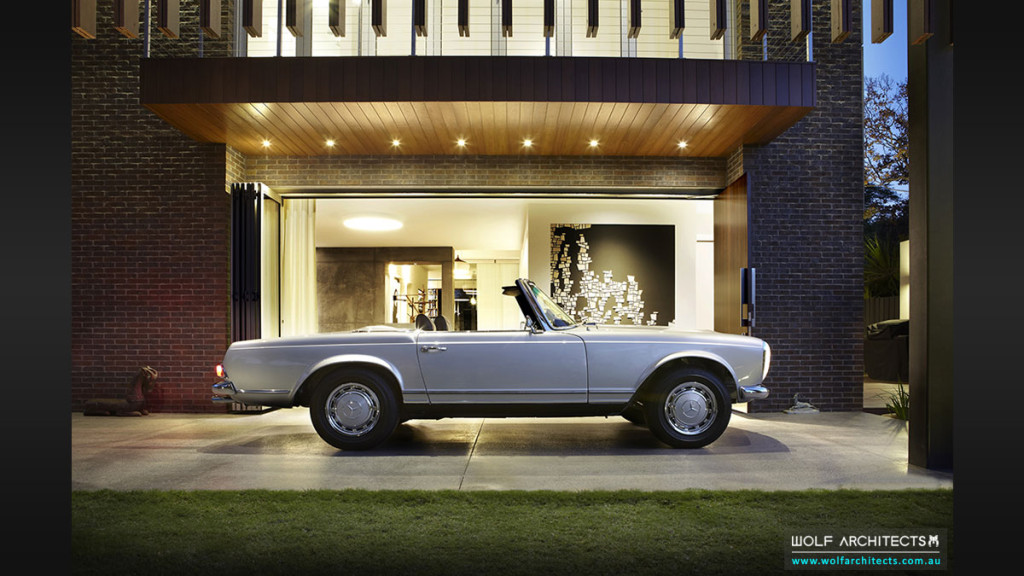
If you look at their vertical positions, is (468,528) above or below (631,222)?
below

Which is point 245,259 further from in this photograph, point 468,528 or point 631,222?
point 468,528

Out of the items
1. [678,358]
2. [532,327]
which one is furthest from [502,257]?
[678,358]

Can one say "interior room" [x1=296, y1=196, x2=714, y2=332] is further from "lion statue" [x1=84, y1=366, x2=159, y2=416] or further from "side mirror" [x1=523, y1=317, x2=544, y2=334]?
"lion statue" [x1=84, y1=366, x2=159, y2=416]

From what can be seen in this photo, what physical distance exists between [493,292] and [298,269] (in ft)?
42.4

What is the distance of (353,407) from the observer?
563 cm

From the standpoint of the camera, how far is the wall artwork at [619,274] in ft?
33.0

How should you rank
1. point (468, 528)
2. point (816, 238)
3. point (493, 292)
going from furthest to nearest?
point (493, 292)
point (816, 238)
point (468, 528)

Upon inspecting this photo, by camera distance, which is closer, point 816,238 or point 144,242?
point 144,242

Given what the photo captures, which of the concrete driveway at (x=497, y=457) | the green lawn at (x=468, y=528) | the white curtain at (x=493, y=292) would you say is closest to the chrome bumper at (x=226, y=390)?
the concrete driveway at (x=497, y=457)

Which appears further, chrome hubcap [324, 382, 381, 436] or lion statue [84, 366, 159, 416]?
lion statue [84, 366, 159, 416]

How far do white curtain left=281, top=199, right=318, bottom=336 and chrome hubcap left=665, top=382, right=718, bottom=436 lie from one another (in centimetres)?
553

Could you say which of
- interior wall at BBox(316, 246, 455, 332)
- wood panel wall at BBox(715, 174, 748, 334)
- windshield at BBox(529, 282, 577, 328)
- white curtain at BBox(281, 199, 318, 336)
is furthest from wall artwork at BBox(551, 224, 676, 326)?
interior wall at BBox(316, 246, 455, 332)

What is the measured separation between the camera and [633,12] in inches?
190

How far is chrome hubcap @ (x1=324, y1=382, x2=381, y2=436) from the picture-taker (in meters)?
5.63
